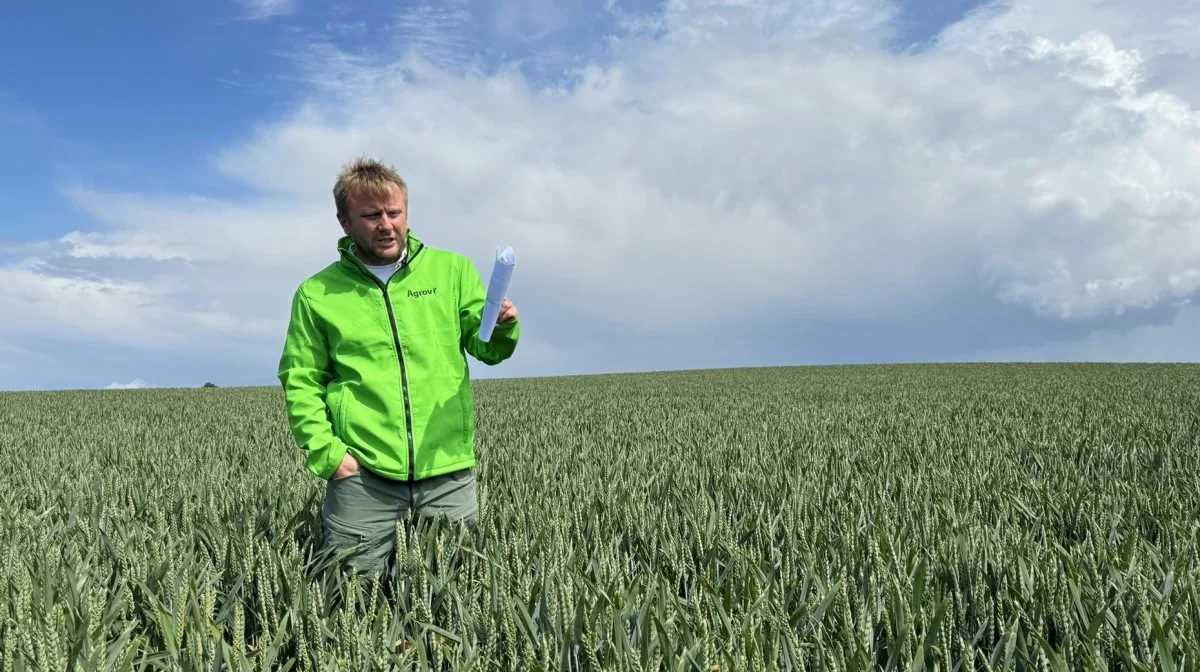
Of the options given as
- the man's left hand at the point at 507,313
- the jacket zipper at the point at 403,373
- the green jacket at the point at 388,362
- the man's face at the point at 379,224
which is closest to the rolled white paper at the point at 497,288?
the man's left hand at the point at 507,313

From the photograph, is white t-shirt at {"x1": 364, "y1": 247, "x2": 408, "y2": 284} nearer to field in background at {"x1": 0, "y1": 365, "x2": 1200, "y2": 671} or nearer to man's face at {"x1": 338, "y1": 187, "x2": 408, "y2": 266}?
man's face at {"x1": 338, "y1": 187, "x2": 408, "y2": 266}

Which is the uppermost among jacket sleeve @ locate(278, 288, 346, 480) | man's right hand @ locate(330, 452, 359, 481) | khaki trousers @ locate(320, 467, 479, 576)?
jacket sleeve @ locate(278, 288, 346, 480)

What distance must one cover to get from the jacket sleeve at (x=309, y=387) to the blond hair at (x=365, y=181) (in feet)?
1.29

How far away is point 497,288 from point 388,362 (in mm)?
629

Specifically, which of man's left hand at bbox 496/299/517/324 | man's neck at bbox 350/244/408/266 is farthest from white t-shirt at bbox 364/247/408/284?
man's left hand at bbox 496/299/517/324

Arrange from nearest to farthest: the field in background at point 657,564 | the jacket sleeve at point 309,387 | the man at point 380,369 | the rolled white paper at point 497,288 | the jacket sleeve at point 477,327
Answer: the field in background at point 657,564, the rolled white paper at point 497,288, the jacket sleeve at point 309,387, the man at point 380,369, the jacket sleeve at point 477,327

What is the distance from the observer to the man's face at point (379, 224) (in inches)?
120

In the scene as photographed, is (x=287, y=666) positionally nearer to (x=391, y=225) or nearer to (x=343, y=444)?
(x=343, y=444)

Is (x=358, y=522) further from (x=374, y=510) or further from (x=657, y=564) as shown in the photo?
(x=657, y=564)

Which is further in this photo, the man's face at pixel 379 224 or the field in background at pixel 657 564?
the man's face at pixel 379 224

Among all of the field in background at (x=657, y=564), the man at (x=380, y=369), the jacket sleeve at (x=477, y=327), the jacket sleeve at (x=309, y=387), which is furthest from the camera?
the jacket sleeve at (x=477, y=327)

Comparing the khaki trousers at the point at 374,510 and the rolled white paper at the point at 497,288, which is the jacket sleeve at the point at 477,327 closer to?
the rolled white paper at the point at 497,288

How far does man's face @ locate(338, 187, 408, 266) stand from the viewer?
306 cm

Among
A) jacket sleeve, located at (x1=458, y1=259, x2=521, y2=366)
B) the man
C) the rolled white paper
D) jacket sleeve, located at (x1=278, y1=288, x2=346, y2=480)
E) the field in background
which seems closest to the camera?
the field in background
